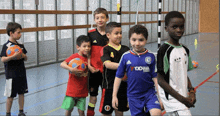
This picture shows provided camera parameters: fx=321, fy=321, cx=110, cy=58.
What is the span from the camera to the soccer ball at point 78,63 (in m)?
4.11

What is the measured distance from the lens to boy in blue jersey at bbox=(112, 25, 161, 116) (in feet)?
10.9

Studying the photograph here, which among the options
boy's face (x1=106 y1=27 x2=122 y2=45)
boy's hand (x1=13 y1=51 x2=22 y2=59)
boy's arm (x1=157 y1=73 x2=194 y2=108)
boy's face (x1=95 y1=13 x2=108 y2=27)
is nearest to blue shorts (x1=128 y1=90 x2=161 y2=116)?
boy's arm (x1=157 y1=73 x2=194 y2=108)

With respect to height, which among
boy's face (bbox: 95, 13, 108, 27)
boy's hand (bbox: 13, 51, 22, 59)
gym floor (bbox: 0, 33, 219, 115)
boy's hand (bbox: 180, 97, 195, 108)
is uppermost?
boy's face (bbox: 95, 13, 108, 27)

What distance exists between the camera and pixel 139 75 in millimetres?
3311

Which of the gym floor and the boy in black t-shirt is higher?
the boy in black t-shirt

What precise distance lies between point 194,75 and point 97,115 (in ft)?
14.2

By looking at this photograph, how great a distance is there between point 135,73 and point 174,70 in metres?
0.52

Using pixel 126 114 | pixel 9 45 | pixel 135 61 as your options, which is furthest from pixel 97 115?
pixel 135 61

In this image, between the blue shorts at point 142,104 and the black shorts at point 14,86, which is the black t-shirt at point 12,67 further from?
the blue shorts at point 142,104

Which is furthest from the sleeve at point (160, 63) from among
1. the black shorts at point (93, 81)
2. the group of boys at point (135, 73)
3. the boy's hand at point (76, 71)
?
the black shorts at point (93, 81)

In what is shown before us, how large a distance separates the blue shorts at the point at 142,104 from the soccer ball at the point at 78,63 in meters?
1.02

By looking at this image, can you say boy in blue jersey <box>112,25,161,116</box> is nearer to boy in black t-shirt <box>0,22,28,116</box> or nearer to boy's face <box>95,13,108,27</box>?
boy's face <box>95,13,108,27</box>

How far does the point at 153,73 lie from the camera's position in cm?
337

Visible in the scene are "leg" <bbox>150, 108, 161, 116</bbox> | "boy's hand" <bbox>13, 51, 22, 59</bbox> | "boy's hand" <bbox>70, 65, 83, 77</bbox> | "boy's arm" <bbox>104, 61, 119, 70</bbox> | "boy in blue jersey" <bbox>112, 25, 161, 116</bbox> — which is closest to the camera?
"leg" <bbox>150, 108, 161, 116</bbox>
